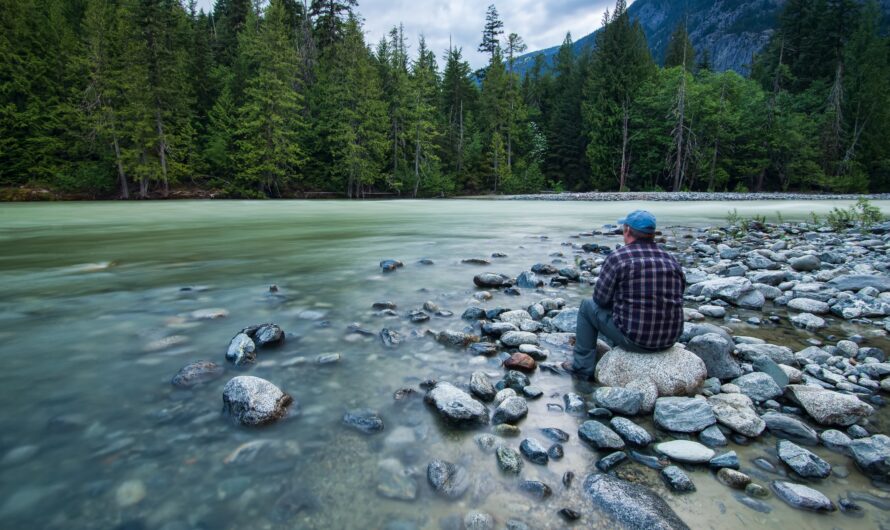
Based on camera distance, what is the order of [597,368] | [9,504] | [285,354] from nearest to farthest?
[9,504] → [597,368] → [285,354]

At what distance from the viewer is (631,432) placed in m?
2.84

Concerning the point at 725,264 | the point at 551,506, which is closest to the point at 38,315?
the point at 551,506

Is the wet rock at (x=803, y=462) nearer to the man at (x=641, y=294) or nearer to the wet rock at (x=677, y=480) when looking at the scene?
the wet rock at (x=677, y=480)

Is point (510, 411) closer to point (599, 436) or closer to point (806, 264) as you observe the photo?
point (599, 436)

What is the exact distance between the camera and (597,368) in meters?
3.71

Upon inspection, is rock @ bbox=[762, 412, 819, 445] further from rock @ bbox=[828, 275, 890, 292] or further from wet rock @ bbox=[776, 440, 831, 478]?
rock @ bbox=[828, 275, 890, 292]

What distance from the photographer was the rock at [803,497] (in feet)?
7.22

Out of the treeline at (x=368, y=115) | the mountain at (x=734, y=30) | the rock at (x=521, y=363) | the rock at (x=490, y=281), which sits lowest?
the rock at (x=521, y=363)

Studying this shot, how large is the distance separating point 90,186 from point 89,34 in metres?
12.9

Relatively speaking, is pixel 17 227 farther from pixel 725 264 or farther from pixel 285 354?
pixel 725 264

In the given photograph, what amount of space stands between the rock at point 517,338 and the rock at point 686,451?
173 centimetres

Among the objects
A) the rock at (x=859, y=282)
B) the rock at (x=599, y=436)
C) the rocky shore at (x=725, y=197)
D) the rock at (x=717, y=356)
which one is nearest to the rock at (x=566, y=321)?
the rock at (x=717, y=356)

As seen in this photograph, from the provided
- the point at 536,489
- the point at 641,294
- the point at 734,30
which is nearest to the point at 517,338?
the point at 641,294

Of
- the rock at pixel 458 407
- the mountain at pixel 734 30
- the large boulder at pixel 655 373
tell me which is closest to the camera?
the rock at pixel 458 407
